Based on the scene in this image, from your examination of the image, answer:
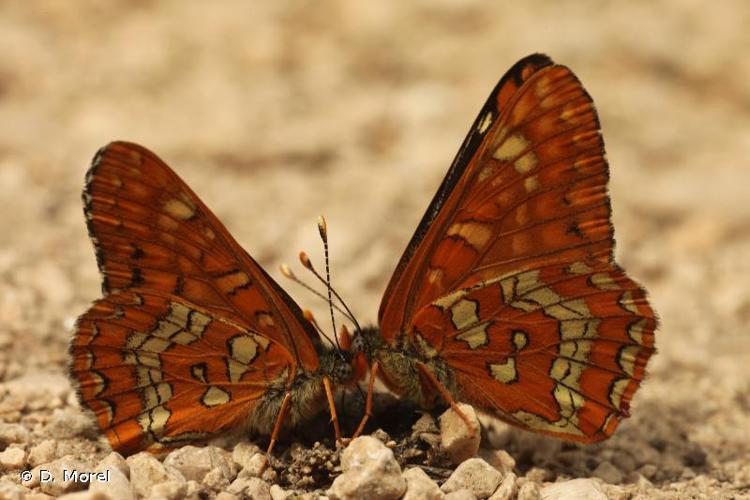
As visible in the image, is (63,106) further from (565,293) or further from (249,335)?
(565,293)

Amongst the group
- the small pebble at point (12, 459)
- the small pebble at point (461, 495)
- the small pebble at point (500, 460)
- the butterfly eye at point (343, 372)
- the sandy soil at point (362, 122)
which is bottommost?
the small pebble at point (461, 495)

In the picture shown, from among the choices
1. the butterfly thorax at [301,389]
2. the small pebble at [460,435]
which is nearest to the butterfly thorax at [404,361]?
the butterfly thorax at [301,389]

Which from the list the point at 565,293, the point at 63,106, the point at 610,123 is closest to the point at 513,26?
the point at 610,123

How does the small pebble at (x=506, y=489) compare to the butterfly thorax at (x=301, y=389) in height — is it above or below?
below

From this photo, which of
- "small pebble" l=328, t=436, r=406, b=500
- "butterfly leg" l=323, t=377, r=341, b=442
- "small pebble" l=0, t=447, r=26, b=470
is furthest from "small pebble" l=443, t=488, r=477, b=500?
"small pebble" l=0, t=447, r=26, b=470

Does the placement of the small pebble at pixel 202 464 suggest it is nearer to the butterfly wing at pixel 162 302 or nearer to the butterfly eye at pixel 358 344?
the butterfly wing at pixel 162 302

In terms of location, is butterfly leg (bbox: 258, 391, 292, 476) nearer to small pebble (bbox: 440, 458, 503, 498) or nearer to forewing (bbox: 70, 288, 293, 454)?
forewing (bbox: 70, 288, 293, 454)
